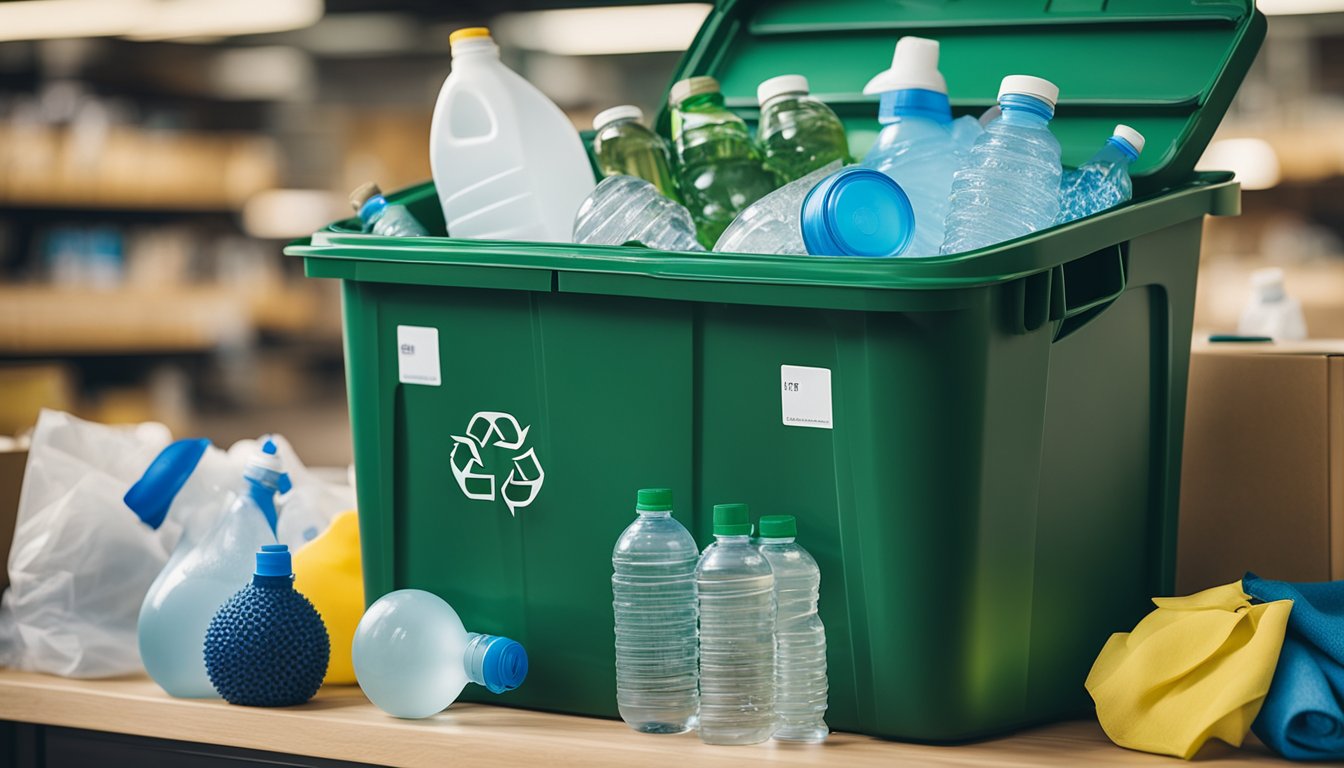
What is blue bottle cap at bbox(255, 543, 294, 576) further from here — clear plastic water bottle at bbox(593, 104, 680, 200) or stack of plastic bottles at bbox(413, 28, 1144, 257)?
clear plastic water bottle at bbox(593, 104, 680, 200)

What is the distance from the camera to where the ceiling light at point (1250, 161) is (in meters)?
4.62

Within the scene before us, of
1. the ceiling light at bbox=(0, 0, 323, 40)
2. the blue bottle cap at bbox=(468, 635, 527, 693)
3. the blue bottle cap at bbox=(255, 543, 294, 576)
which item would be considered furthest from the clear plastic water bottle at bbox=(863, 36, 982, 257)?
the ceiling light at bbox=(0, 0, 323, 40)

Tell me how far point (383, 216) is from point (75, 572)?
525 mm

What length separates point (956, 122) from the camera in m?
1.45

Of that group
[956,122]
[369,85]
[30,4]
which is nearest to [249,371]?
[369,85]

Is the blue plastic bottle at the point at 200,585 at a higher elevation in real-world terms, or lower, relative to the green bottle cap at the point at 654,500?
lower

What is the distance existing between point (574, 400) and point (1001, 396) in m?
0.39

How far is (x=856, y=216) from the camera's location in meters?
1.22

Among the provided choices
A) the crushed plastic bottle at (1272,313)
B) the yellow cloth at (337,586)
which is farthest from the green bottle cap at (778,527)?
the crushed plastic bottle at (1272,313)

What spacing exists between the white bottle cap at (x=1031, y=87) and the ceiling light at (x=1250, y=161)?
3552 mm

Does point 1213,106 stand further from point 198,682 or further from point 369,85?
point 369,85

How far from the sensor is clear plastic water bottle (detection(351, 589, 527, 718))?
134 cm

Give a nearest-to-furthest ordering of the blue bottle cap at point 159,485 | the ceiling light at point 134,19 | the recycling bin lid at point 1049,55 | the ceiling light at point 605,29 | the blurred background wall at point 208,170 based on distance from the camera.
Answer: the recycling bin lid at point 1049,55 < the blue bottle cap at point 159,485 < the ceiling light at point 605,29 < the blurred background wall at point 208,170 < the ceiling light at point 134,19

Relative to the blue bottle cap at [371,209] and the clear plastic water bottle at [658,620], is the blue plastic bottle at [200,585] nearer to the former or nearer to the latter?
the blue bottle cap at [371,209]
